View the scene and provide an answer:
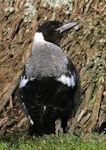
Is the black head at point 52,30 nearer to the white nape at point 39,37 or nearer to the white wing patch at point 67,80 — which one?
the white nape at point 39,37

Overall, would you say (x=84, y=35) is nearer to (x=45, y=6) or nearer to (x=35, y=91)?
(x=45, y=6)

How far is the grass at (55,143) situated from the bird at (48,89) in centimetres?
22

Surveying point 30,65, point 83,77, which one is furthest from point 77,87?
point 83,77

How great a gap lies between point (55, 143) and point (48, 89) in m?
0.77

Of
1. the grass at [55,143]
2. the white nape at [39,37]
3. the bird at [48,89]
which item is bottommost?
the grass at [55,143]

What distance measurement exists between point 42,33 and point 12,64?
74.1 inches

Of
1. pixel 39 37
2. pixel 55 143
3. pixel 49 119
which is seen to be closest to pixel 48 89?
pixel 49 119

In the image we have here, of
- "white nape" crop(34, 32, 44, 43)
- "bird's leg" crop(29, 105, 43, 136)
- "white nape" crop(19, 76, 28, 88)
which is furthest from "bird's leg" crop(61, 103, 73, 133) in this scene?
"white nape" crop(34, 32, 44, 43)

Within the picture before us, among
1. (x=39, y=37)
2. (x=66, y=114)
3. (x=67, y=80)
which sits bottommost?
(x=66, y=114)

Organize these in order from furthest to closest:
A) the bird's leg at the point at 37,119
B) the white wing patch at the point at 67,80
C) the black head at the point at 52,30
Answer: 1. the black head at the point at 52,30
2. the white wing patch at the point at 67,80
3. the bird's leg at the point at 37,119

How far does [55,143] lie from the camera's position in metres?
7.92

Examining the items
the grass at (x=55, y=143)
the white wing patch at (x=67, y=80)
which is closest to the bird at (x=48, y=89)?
the white wing patch at (x=67, y=80)

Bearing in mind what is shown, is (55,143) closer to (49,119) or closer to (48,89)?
(49,119)

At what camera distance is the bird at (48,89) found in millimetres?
8180
